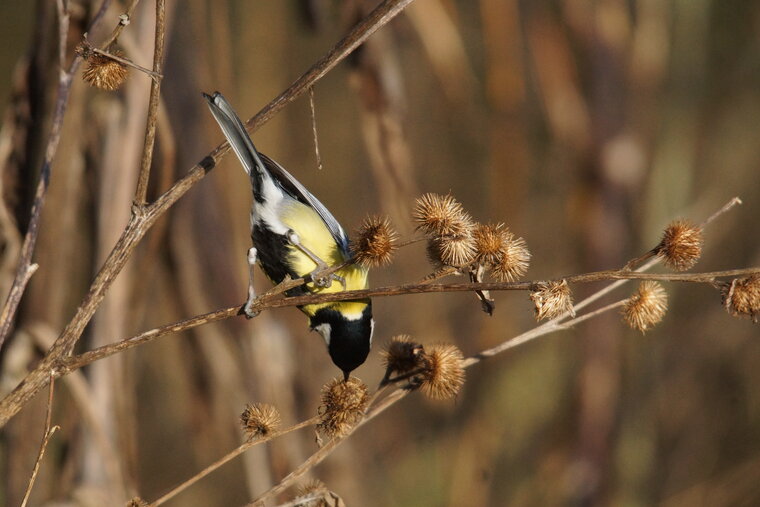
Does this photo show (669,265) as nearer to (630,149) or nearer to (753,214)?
(630,149)

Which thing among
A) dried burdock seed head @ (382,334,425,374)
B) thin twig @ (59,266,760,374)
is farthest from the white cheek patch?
thin twig @ (59,266,760,374)

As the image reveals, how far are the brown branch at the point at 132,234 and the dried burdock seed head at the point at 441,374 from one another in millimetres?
467

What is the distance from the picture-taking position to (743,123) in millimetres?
3340

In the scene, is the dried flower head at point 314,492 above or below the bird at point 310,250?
below

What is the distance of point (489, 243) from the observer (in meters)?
1.16

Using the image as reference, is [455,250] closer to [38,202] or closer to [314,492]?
[314,492]

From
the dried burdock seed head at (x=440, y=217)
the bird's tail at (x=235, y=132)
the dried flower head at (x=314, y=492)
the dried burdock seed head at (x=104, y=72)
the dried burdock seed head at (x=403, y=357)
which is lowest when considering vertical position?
the dried flower head at (x=314, y=492)

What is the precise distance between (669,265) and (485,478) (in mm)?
1699

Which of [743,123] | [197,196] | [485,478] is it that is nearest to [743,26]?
[743,123]

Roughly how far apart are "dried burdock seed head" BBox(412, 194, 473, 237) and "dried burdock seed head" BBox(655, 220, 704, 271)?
300 mm

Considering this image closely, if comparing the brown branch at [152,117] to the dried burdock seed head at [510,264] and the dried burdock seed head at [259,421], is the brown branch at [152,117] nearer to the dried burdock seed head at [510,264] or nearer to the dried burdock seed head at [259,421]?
the dried burdock seed head at [259,421]

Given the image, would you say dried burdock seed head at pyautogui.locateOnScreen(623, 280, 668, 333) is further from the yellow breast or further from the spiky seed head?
the yellow breast

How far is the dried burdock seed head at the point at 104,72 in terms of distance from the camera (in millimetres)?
1078

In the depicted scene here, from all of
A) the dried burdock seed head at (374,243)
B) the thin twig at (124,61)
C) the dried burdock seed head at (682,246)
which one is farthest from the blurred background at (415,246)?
the dried burdock seed head at (682,246)
